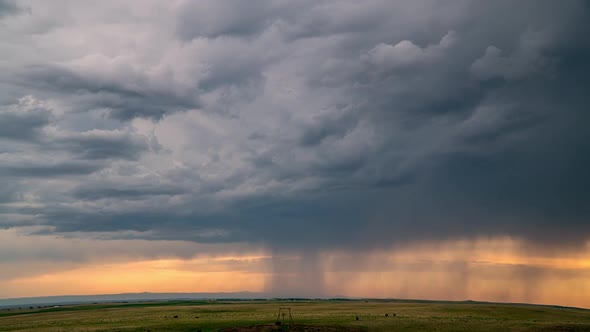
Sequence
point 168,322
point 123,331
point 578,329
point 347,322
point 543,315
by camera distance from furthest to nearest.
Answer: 1. point 543,315
2. point 168,322
3. point 347,322
4. point 123,331
5. point 578,329

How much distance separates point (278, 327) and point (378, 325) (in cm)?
2207

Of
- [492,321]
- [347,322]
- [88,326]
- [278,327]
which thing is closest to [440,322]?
[492,321]

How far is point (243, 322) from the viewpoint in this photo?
112500 millimetres

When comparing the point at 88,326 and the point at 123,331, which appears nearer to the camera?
the point at 123,331

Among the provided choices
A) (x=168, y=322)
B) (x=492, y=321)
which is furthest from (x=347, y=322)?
(x=168, y=322)

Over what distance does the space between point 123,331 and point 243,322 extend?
2714 cm

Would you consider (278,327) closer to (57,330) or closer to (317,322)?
(317,322)

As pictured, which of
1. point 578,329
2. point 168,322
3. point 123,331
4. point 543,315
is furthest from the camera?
point 543,315

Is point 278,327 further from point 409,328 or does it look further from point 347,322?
point 409,328

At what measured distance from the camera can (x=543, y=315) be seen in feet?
413

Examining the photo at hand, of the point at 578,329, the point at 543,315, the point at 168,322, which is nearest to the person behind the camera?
the point at 578,329

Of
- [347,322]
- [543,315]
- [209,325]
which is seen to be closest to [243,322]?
[209,325]

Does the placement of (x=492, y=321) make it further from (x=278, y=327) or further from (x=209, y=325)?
(x=209, y=325)

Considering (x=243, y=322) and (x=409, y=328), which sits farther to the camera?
(x=243, y=322)
